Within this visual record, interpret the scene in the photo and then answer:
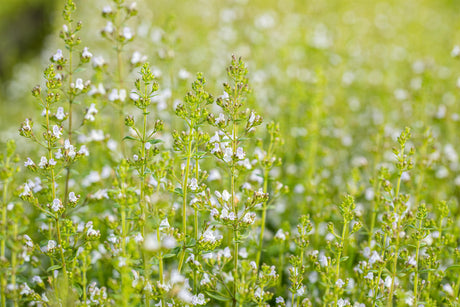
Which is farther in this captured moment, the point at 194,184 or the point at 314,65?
the point at 314,65

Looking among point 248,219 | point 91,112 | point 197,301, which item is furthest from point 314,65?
point 197,301

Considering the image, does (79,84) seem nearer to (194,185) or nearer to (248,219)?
(194,185)

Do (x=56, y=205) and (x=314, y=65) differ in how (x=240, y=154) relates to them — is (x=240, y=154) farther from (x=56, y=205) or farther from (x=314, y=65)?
(x=314, y=65)

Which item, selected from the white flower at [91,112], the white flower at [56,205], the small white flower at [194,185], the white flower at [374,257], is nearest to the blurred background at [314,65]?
the white flower at [374,257]

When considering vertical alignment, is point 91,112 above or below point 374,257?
above

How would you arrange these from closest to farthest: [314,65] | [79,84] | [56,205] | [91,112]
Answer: [56,205] < [79,84] < [91,112] < [314,65]

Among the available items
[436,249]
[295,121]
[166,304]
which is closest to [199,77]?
[166,304]

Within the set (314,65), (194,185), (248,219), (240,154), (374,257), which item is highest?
(314,65)

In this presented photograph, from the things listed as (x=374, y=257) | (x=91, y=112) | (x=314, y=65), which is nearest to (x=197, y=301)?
(x=374, y=257)

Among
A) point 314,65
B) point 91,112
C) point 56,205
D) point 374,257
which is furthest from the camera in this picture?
point 314,65

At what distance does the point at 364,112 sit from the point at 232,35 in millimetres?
2653

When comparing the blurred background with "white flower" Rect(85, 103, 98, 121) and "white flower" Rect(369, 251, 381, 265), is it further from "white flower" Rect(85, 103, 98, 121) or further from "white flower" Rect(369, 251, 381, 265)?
"white flower" Rect(85, 103, 98, 121)

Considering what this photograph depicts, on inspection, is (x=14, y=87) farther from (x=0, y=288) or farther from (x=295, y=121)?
(x=0, y=288)

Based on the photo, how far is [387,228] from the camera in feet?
8.20
